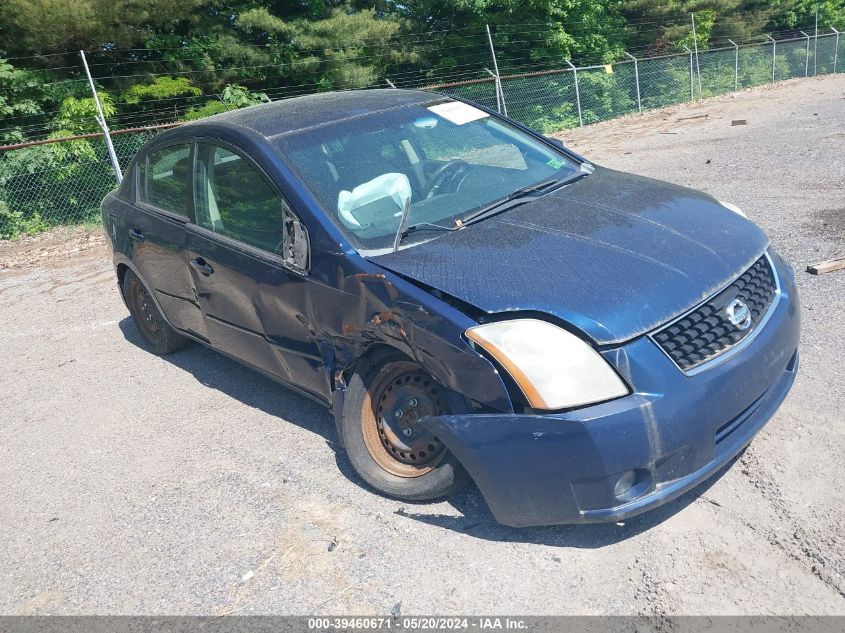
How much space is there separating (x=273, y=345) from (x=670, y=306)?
6.90 feet

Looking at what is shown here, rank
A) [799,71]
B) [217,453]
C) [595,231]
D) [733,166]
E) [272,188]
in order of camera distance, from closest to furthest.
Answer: [595,231] < [272,188] < [217,453] < [733,166] < [799,71]

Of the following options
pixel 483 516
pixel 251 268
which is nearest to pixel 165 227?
pixel 251 268

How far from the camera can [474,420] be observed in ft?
9.76

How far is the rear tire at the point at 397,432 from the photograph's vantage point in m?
3.35

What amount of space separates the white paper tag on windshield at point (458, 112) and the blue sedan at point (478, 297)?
2 centimetres

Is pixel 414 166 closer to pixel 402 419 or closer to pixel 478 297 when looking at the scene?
pixel 478 297

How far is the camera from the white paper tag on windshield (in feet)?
15.1

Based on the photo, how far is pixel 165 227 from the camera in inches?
192

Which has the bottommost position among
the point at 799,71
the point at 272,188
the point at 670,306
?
the point at 799,71

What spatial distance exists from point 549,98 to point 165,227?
15564 mm

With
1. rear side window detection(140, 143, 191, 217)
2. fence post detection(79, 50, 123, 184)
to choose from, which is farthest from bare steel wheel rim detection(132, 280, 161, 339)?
fence post detection(79, 50, 123, 184)

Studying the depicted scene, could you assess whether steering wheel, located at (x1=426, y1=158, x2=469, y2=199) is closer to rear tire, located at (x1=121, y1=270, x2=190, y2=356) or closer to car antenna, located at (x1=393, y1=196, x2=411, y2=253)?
car antenna, located at (x1=393, y1=196, x2=411, y2=253)

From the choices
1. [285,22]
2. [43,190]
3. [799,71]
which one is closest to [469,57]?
[285,22]

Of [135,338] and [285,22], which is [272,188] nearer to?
[135,338]
